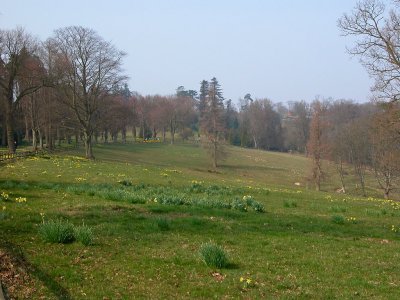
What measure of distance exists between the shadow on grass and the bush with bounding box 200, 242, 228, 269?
2.73 m

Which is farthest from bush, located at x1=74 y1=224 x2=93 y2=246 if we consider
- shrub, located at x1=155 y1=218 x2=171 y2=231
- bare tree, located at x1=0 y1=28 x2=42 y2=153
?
bare tree, located at x1=0 y1=28 x2=42 y2=153

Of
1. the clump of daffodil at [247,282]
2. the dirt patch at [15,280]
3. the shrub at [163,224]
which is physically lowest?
the clump of daffodil at [247,282]

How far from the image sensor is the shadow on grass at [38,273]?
6582 mm

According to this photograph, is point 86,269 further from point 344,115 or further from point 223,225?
point 344,115

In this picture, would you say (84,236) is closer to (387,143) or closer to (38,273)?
(38,273)

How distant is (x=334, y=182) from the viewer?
75875 mm

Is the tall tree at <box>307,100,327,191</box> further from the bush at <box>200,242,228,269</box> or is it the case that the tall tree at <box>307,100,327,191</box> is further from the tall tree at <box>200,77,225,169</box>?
the bush at <box>200,242,228,269</box>

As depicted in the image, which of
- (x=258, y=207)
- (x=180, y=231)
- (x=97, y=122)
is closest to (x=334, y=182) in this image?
(x=97, y=122)

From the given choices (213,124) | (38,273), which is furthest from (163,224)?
(213,124)

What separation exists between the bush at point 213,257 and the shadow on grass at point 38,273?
8.95 ft

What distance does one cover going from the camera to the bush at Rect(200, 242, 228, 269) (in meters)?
8.32

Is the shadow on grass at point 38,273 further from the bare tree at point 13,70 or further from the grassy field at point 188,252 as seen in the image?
the bare tree at point 13,70

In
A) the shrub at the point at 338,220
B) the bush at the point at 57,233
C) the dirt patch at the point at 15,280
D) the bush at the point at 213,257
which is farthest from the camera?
the shrub at the point at 338,220

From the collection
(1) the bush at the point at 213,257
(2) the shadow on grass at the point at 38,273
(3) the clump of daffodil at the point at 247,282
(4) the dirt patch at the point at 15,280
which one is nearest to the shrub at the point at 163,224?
(1) the bush at the point at 213,257
